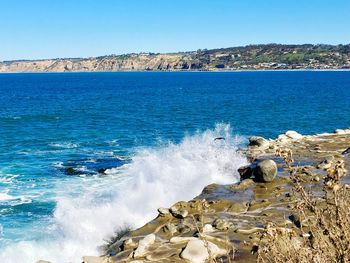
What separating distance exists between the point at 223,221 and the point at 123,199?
24.1 ft

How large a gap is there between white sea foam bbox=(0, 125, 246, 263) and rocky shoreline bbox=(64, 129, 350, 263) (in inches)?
57.8

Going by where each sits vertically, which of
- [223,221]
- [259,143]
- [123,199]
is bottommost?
[123,199]

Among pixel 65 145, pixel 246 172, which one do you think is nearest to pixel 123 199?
pixel 246 172

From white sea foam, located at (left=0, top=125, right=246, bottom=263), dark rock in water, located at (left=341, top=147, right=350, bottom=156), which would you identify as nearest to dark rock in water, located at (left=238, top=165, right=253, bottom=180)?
white sea foam, located at (left=0, top=125, right=246, bottom=263)

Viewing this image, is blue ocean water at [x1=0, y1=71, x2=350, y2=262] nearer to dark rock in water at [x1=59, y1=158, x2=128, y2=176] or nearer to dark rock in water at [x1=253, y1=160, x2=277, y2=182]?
dark rock in water at [x1=59, y1=158, x2=128, y2=176]

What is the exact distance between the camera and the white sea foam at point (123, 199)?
17359mm

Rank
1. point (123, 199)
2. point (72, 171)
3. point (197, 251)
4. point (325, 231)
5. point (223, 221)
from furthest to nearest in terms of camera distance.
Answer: point (72, 171) → point (123, 199) → point (223, 221) → point (197, 251) → point (325, 231)

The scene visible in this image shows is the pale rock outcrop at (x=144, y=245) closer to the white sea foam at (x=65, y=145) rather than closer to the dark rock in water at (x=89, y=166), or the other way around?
the dark rock in water at (x=89, y=166)

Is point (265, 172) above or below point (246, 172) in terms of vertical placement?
above

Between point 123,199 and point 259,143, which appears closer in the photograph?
point 123,199

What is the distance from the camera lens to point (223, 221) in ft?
50.1

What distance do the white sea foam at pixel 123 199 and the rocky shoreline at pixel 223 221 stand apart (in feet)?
4.81

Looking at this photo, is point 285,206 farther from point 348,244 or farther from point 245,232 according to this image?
point 348,244

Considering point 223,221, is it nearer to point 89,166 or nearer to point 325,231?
point 325,231
